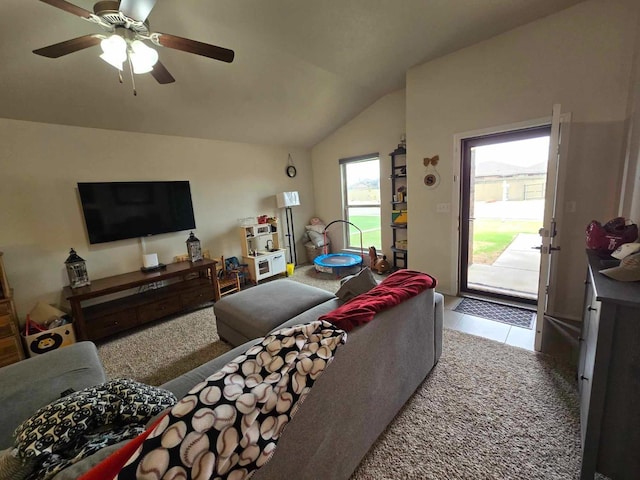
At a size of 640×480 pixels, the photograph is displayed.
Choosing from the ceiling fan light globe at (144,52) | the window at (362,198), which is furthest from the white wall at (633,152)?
the ceiling fan light globe at (144,52)

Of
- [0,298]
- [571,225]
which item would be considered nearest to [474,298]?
[571,225]

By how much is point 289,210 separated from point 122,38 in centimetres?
363

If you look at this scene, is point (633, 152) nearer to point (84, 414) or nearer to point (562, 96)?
point (562, 96)

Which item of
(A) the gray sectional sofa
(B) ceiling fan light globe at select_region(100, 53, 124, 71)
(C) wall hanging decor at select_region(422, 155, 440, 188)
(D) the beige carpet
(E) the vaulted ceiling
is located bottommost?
(D) the beige carpet

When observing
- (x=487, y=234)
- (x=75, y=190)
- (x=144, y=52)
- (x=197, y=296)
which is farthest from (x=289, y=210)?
(x=487, y=234)

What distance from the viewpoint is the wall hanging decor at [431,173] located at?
11.0 ft

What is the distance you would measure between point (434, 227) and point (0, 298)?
4433mm

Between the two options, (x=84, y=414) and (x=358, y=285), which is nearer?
(x=84, y=414)

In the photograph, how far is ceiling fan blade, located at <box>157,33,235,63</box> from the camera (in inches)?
68.9

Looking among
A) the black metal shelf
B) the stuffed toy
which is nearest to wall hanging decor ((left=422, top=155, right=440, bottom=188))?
the black metal shelf

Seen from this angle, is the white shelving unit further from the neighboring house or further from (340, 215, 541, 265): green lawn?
(340, 215, 541, 265): green lawn

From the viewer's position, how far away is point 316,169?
546cm

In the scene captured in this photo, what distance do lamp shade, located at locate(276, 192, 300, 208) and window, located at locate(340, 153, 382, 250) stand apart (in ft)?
3.22

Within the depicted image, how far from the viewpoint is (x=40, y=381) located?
1.47 meters
